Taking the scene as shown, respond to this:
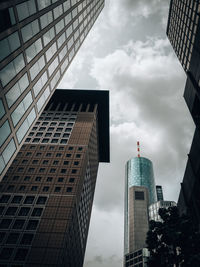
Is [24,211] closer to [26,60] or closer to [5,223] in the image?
[5,223]

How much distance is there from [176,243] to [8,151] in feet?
60.4

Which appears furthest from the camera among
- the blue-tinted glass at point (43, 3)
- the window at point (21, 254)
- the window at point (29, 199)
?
the window at point (29, 199)

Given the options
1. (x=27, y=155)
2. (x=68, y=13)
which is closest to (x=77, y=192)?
(x=27, y=155)

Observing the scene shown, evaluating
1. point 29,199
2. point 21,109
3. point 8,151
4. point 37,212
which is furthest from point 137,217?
point 21,109

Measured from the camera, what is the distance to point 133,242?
135 meters

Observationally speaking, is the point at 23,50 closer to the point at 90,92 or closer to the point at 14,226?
the point at 14,226

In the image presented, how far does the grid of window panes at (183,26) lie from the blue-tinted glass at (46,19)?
38315 mm

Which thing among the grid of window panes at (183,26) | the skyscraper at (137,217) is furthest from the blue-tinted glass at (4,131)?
the skyscraper at (137,217)

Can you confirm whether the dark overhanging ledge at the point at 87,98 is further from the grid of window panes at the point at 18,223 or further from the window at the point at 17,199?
the grid of window panes at the point at 18,223

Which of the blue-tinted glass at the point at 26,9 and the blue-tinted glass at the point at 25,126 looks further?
the blue-tinted glass at the point at 25,126

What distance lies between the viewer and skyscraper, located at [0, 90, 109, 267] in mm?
35344

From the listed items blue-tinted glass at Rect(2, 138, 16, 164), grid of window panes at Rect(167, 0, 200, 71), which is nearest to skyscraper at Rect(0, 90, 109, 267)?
blue-tinted glass at Rect(2, 138, 16, 164)

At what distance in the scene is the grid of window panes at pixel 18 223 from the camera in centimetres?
3469

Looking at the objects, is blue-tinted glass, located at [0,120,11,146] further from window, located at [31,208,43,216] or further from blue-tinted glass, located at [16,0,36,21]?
window, located at [31,208,43,216]
